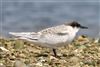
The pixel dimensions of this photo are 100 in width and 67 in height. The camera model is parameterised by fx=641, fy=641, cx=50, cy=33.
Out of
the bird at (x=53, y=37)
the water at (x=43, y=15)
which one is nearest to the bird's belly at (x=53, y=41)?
the bird at (x=53, y=37)

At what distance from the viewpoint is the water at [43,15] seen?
63.9 feet

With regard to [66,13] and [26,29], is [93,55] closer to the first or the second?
[26,29]

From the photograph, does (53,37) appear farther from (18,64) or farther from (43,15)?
(43,15)

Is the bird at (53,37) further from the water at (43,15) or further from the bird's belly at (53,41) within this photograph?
the water at (43,15)

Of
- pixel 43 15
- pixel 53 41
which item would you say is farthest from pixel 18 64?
pixel 43 15

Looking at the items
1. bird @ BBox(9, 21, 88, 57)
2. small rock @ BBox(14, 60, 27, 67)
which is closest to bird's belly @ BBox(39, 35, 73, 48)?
bird @ BBox(9, 21, 88, 57)

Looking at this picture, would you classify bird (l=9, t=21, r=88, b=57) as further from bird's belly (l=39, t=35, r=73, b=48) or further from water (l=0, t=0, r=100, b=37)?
water (l=0, t=0, r=100, b=37)

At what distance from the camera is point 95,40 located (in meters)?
12.2

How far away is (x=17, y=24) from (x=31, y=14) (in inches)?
104

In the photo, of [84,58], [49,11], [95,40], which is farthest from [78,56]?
[49,11]

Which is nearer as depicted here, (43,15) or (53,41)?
(53,41)

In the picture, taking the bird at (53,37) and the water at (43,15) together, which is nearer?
the bird at (53,37)

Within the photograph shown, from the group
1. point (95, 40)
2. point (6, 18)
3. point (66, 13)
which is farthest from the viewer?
point (66, 13)

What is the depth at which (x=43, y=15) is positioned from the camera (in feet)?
73.4
